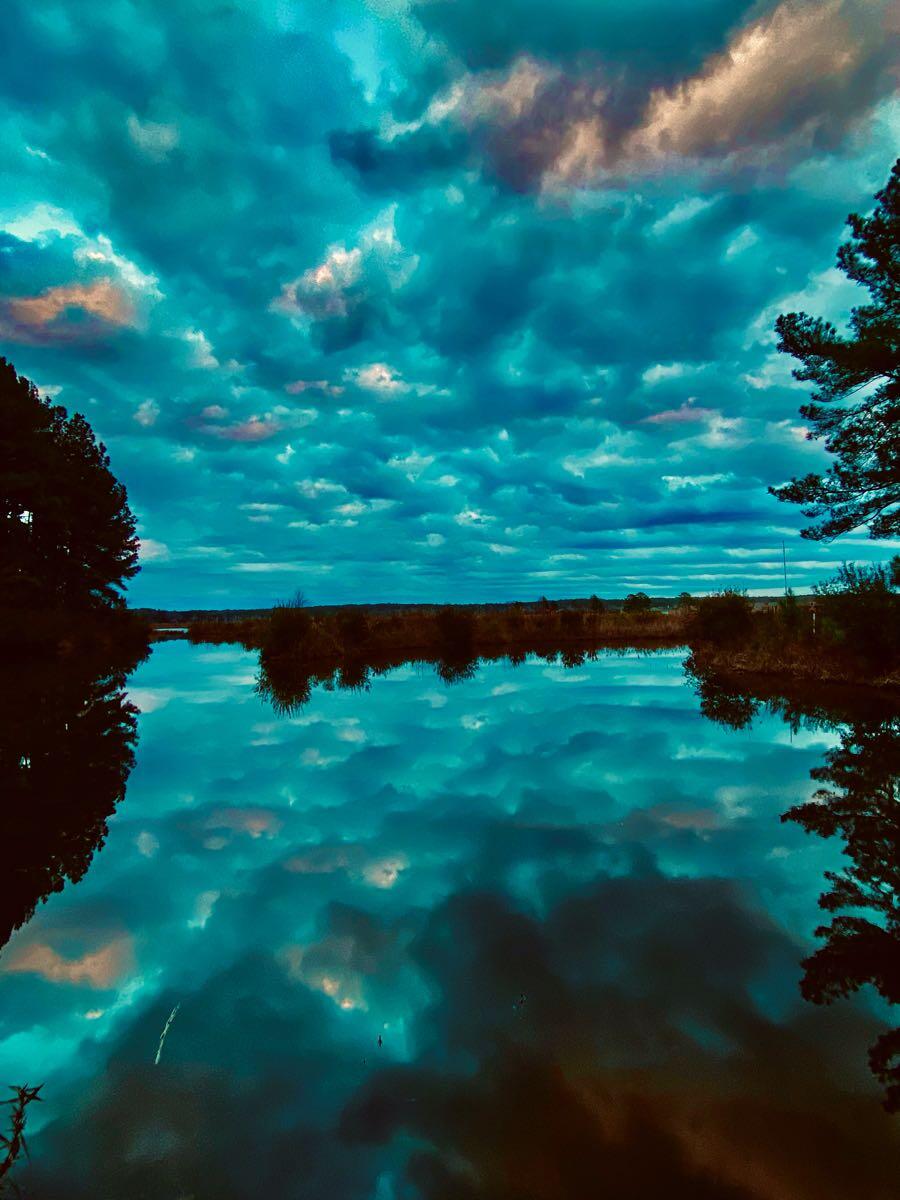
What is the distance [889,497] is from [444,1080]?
22.2m

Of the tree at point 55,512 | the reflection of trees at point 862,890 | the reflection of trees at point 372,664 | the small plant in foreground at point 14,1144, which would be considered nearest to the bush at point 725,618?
the reflection of trees at point 372,664

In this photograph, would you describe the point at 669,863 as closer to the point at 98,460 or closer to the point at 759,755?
the point at 759,755

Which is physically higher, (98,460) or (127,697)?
(98,460)

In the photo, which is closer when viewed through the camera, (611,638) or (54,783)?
(54,783)

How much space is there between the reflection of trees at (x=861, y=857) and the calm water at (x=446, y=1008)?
15cm

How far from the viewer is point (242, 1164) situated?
9.29 ft

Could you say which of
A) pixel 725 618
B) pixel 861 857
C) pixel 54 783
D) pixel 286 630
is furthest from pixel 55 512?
pixel 861 857

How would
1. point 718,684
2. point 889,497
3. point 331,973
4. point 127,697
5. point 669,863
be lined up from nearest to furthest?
point 331,973 → point 669,863 → point 889,497 → point 127,697 → point 718,684

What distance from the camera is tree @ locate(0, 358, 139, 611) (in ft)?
119

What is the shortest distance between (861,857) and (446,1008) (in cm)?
513

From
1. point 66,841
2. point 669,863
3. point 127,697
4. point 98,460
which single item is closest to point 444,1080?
point 669,863

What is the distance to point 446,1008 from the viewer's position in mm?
4074

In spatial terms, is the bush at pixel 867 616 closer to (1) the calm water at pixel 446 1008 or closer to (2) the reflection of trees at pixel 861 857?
(2) the reflection of trees at pixel 861 857

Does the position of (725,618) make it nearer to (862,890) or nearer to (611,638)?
(611,638)
